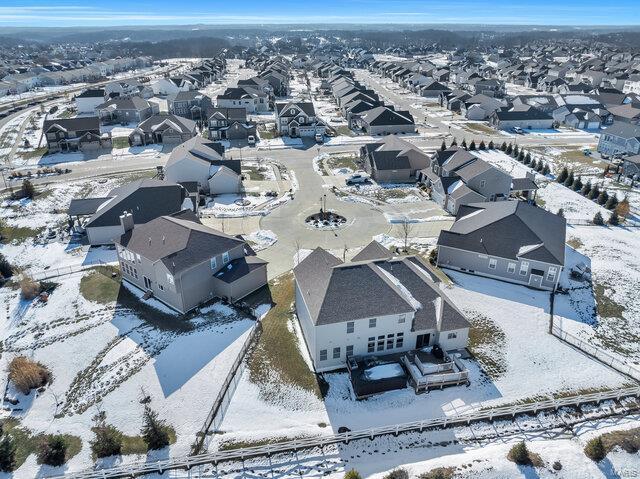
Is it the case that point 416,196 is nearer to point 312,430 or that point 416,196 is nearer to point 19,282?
point 312,430

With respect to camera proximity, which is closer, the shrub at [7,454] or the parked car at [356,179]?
the shrub at [7,454]

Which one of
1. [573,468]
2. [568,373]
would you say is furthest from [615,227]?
[573,468]

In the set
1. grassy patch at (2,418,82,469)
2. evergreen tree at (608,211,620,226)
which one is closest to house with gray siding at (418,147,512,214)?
evergreen tree at (608,211,620,226)

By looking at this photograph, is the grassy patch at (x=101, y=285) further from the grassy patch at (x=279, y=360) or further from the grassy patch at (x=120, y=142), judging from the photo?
the grassy patch at (x=120, y=142)

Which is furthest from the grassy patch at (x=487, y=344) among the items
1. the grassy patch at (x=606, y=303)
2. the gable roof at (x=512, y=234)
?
the grassy patch at (x=606, y=303)

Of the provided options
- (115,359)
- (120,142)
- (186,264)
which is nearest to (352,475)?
(115,359)

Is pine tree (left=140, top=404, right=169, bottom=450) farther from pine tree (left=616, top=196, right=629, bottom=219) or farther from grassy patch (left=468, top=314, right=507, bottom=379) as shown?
pine tree (left=616, top=196, right=629, bottom=219)

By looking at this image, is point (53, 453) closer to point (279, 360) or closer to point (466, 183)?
point (279, 360)
